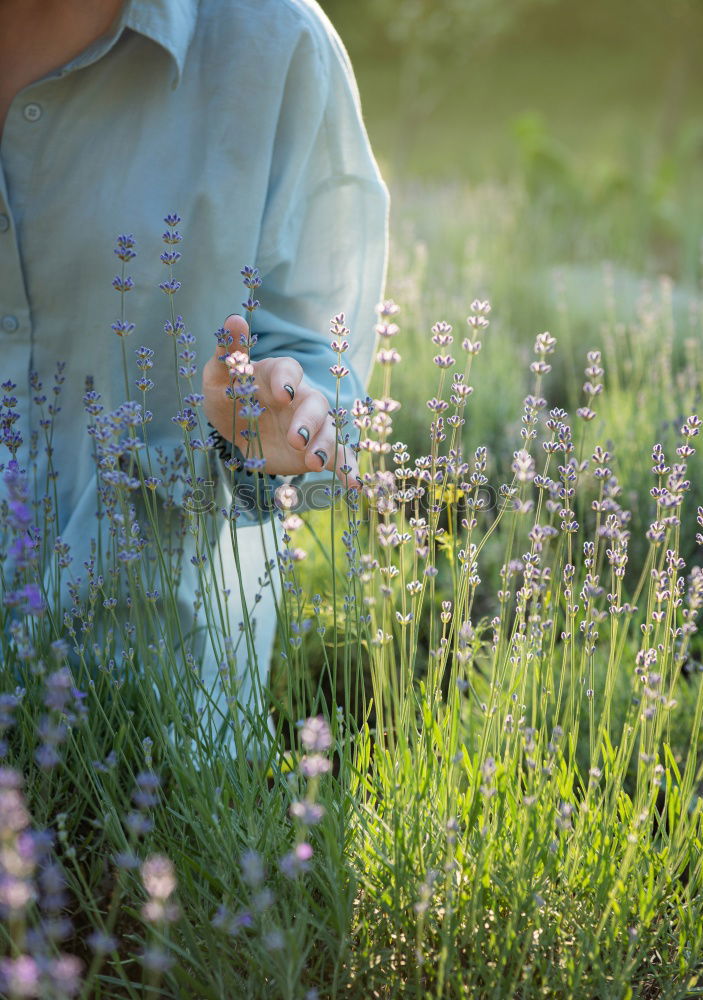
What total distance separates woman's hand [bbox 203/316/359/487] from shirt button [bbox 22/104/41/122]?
0.63m

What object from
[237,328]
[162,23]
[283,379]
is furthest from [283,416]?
[162,23]

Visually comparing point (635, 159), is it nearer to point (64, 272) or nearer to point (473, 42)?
point (473, 42)

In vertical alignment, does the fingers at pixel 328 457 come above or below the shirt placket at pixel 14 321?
below

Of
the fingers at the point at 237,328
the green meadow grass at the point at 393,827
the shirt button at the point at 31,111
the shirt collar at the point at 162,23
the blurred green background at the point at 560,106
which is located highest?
the blurred green background at the point at 560,106

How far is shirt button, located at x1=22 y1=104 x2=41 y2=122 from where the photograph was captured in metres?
1.82

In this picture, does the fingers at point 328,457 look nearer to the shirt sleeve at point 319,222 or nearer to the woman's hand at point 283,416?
the woman's hand at point 283,416

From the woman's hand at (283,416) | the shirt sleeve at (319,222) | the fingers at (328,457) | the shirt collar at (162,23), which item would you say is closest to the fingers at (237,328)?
the woman's hand at (283,416)

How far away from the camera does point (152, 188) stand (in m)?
1.84

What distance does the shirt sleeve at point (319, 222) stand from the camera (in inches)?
75.4

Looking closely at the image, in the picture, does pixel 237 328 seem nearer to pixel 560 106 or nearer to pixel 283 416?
pixel 283 416

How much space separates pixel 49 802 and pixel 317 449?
65cm

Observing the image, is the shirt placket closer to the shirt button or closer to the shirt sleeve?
the shirt button

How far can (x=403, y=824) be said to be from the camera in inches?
53.4

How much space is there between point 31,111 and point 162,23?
0.29 meters
